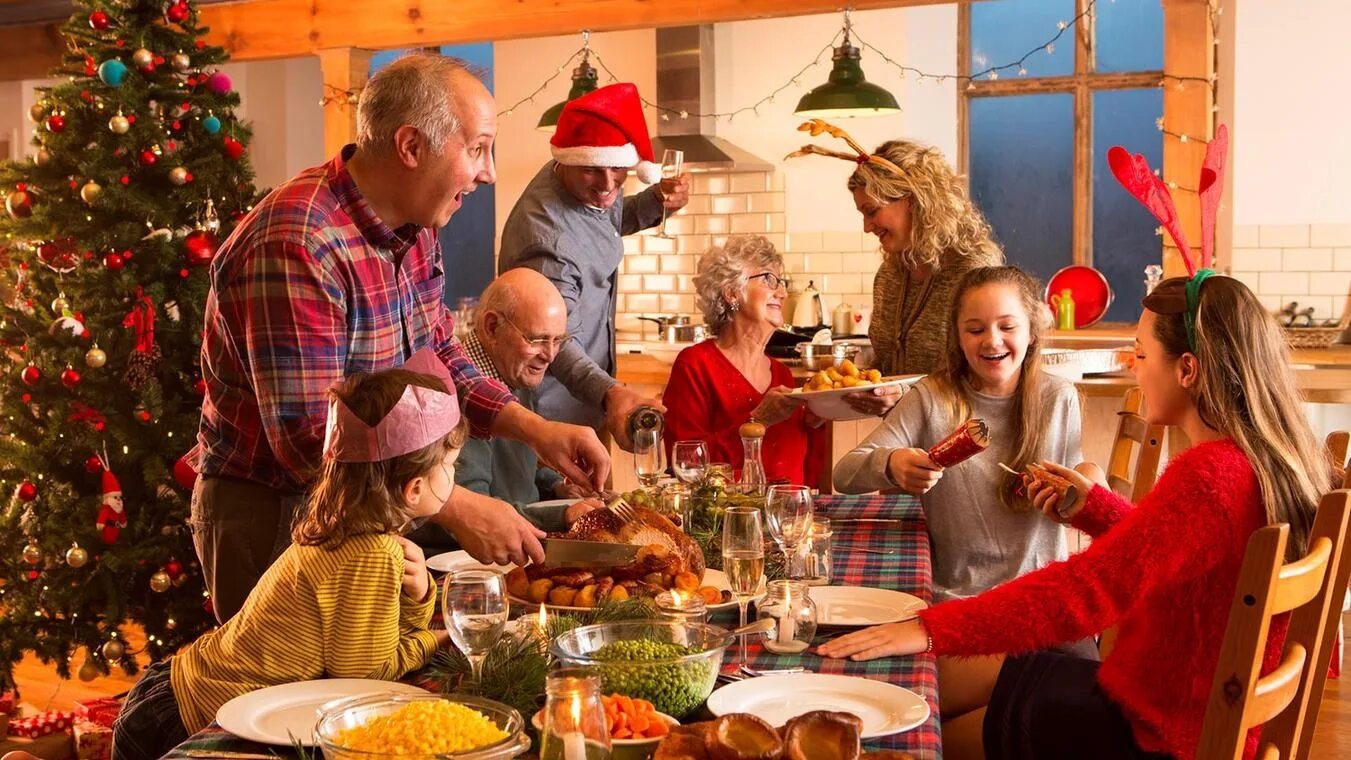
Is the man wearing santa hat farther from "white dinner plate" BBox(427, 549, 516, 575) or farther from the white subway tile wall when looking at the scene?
the white subway tile wall

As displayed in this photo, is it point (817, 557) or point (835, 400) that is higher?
point (835, 400)

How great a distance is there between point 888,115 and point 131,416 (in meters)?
5.23

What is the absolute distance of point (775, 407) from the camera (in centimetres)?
381

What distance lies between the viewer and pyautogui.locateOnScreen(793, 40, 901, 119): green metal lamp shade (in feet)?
21.5

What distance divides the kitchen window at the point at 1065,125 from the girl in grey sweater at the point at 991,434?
5655 mm

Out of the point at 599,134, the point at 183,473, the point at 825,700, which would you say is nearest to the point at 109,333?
the point at 183,473

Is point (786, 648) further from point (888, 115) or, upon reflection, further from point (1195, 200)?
point (888, 115)

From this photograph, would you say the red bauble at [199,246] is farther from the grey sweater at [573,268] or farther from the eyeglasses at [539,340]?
the eyeglasses at [539,340]

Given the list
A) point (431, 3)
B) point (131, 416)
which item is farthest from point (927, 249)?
point (431, 3)

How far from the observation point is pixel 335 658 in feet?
5.98

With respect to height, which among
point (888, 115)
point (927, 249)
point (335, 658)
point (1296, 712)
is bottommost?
point (1296, 712)

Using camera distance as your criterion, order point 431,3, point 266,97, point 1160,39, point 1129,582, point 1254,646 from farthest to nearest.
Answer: point 266,97
point 1160,39
point 431,3
point 1129,582
point 1254,646

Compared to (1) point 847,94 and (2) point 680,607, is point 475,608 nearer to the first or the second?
(2) point 680,607

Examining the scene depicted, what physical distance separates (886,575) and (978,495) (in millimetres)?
553
